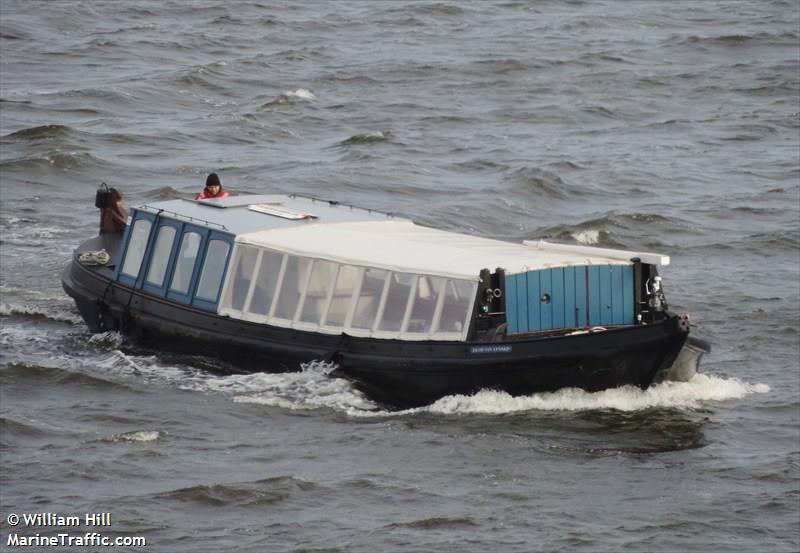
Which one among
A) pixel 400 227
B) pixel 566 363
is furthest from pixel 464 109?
pixel 566 363

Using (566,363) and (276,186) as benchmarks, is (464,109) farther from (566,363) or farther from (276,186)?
(566,363)

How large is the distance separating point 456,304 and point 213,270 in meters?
4.27

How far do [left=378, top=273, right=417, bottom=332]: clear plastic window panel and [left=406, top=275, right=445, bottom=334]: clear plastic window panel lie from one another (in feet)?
0.46

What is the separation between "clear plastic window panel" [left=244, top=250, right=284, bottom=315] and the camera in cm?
2480

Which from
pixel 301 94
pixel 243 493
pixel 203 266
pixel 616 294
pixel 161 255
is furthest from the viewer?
pixel 301 94

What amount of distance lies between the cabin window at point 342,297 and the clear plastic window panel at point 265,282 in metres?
1.02

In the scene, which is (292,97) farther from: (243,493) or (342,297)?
(243,493)

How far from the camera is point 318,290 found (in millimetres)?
24469

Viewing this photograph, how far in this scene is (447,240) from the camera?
2545 cm

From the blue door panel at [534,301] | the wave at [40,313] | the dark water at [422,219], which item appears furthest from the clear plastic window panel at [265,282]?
the wave at [40,313]

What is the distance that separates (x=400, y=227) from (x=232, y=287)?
2952 mm

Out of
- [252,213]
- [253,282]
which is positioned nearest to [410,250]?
[253,282]

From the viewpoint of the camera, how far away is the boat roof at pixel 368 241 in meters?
23.6

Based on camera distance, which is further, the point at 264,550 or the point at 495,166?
the point at 495,166
